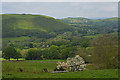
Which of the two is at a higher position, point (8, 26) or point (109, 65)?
point (8, 26)

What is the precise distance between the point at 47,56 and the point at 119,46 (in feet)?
170

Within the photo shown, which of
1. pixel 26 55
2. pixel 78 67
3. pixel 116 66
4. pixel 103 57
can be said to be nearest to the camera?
pixel 78 67

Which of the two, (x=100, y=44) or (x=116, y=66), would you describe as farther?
(x=100, y=44)

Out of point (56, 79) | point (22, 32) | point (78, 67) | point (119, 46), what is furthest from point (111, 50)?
point (22, 32)

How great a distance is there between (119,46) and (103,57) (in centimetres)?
372

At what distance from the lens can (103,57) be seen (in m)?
35.4

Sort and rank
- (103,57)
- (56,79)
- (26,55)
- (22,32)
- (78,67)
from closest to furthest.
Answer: (56,79)
(78,67)
(103,57)
(26,55)
(22,32)

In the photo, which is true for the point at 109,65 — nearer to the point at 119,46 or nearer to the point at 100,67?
the point at 100,67

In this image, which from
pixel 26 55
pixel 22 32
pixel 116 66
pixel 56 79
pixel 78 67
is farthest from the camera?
pixel 22 32

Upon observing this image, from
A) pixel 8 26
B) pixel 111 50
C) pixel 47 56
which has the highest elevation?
pixel 8 26

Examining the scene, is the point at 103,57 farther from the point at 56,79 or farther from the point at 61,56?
the point at 61,56

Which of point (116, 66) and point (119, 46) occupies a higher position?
point (119, 46)

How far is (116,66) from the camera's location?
1309 inches

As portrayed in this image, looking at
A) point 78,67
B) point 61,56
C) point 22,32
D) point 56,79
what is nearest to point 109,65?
point 78,67
